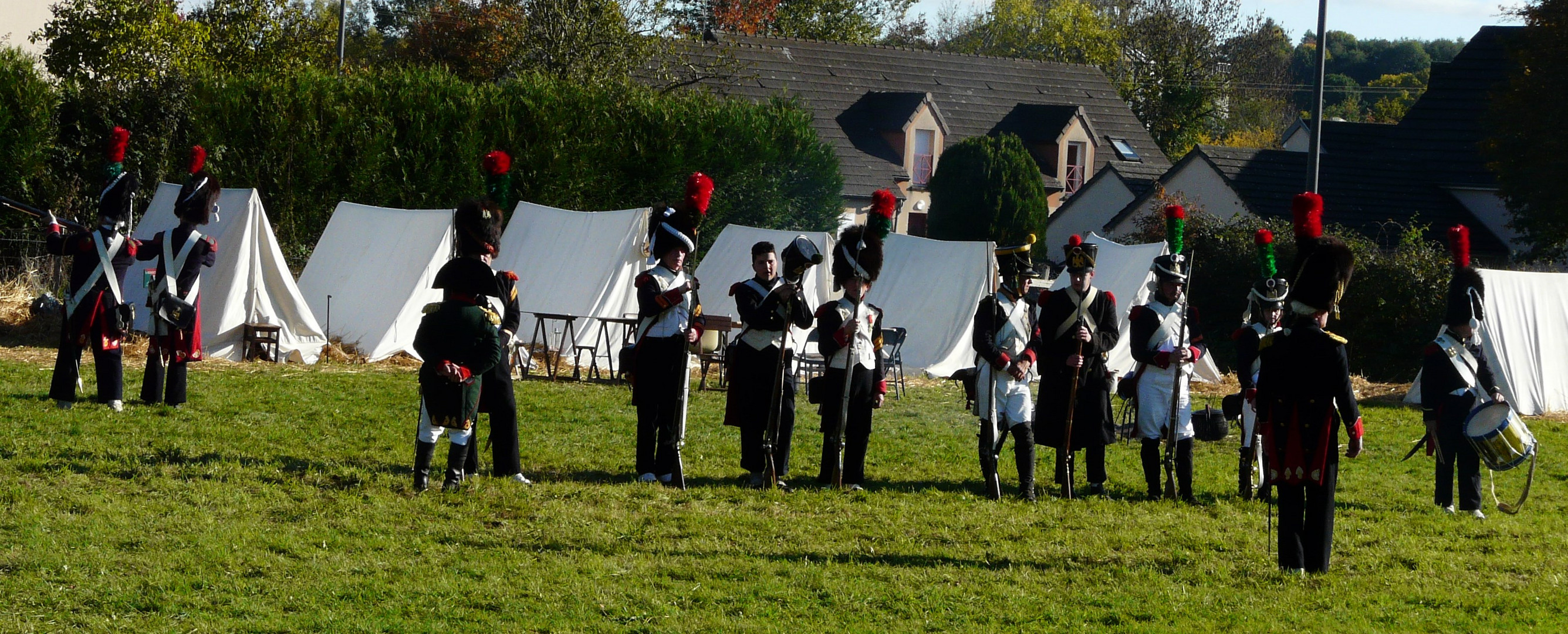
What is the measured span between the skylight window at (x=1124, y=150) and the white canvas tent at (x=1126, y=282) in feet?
79.1

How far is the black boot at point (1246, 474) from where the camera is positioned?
8203 millimetres

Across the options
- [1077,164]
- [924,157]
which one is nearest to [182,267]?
[924,157]

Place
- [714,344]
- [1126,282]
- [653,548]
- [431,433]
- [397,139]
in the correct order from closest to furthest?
[653,548] < [431,433] < [714,344] < [1126,282] < [397,139]

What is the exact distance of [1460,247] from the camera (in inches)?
324

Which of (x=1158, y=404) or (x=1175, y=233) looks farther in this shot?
(x=1158, y=404)

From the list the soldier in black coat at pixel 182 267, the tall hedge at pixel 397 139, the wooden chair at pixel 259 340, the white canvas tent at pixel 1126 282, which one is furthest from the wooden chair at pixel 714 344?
the tall hedge at pixel 397 139

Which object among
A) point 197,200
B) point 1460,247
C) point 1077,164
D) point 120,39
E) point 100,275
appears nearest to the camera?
point 1460,247

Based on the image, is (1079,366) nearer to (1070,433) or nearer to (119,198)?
(1070,433)

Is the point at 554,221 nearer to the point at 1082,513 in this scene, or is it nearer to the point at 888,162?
the point at 1082,513

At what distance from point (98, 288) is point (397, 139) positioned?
8632mm

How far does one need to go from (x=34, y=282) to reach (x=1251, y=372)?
13.1 m

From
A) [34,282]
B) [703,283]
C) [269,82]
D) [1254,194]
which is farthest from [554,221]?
[1254,194]

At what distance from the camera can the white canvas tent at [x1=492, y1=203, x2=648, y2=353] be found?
1468 centimetres

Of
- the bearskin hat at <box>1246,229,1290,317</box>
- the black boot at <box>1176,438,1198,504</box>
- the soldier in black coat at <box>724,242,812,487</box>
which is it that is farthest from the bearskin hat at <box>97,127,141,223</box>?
the bearskin hat at <box>1246,229,1290,317</box>
